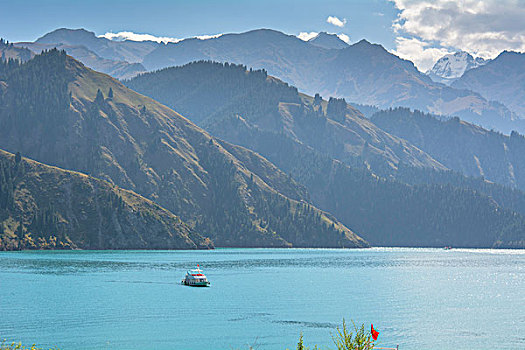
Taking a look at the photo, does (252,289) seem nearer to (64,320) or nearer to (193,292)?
(193,292)

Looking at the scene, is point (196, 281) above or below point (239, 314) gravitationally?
above

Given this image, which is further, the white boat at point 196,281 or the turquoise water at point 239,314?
the white boat at point 196,281

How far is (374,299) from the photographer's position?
171875mm

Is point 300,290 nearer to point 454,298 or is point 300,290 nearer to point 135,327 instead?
point 454,298

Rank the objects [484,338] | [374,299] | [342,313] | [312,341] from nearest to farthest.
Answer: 1. [312,341]
2. [484,338]
3. [342,313]
4. [374,299]

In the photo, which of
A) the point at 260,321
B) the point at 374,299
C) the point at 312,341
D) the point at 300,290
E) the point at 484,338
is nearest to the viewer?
the point at 312,341

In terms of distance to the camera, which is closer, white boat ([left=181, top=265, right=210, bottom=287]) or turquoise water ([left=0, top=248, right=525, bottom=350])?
turquoise water ([left=0, top=248, right=525, bottom=350])

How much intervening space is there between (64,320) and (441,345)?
2763 inches

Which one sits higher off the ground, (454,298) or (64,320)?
(454,298)

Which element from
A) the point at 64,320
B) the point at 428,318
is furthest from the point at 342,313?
the point at 64,320

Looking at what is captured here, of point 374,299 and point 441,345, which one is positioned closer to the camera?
point 441,345

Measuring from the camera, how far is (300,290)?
618ft

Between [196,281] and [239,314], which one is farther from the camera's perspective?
[196,281]

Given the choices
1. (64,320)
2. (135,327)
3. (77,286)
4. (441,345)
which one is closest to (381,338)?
(441,345)
